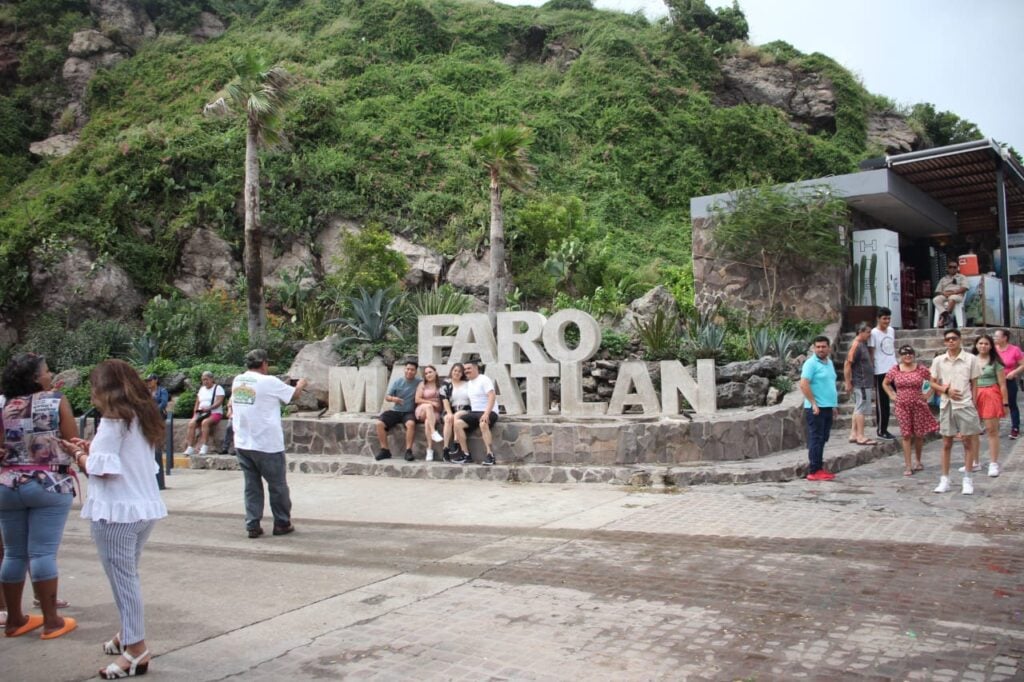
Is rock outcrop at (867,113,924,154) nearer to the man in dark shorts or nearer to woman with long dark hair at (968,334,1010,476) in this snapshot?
woman with long dark hair at (968,334,1010,476)

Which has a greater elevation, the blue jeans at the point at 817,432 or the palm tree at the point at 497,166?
the palm tree at the point at 497,166

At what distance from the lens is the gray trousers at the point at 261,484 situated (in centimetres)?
818

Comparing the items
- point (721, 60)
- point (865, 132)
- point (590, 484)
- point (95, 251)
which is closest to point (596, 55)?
point (721, 60)

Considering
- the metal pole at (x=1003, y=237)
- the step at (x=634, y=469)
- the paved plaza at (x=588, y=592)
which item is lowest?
the paved plaza at (x=588, y=592)

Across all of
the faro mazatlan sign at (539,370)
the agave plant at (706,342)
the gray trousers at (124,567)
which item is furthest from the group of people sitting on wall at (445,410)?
the gray trousers at (124,567)

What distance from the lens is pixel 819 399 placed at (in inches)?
408

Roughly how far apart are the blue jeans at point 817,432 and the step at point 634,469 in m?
0.35

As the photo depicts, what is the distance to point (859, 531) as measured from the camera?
24.7 ft

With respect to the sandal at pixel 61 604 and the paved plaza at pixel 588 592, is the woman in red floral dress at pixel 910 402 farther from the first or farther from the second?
the sandal at pixel 61 604

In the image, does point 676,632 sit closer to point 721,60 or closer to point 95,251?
point 95,251

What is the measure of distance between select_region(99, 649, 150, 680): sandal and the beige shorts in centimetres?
843

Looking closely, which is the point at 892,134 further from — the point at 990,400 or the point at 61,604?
the point at 61,604

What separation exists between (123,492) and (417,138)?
3213cm

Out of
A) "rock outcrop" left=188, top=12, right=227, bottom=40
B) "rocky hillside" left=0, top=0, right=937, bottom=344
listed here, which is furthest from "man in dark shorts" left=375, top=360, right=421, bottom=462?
"rock outcrop" left=188, top=12, right=227, bottom=40
